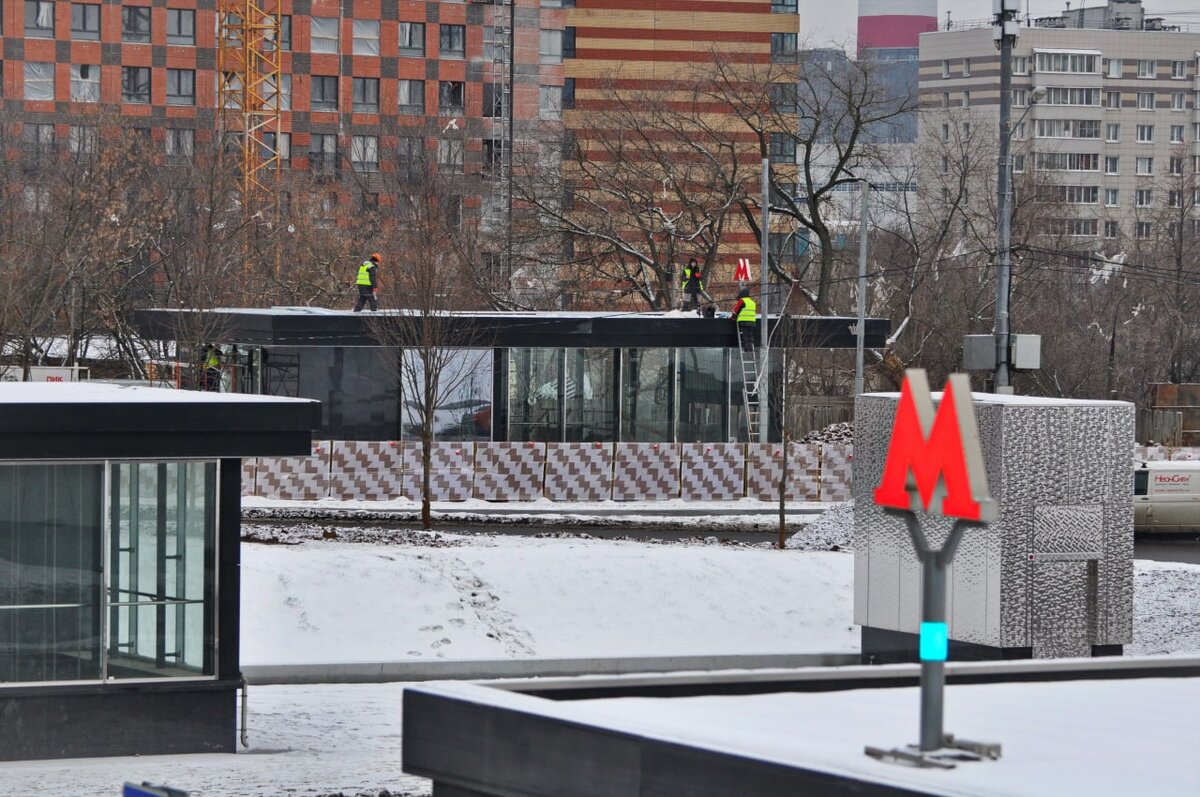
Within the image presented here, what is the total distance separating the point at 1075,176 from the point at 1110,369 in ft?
384

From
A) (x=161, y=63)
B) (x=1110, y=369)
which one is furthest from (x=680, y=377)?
(x=161, y=63)

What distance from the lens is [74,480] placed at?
15336 millimetres

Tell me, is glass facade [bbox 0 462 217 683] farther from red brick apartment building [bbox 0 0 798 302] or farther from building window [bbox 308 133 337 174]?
building window [bbox 308 133 337 174]

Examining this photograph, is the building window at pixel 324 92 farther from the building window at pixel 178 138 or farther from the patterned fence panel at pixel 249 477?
the patterned fence panel at pixel 249 477

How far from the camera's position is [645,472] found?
3834 cm

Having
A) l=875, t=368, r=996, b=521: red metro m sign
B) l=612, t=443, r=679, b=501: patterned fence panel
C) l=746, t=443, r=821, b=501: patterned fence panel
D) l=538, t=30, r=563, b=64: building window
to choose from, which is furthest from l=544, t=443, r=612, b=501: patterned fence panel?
l=538, t=30, r=563, b=64: building window

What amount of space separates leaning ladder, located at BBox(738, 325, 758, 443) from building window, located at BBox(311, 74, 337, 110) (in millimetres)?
61427

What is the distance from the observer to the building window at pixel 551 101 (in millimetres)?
100312

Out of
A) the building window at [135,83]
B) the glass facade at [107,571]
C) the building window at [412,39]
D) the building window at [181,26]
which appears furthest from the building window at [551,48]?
the glass facade at [107,571]

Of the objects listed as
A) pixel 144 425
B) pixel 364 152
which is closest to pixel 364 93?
pixel 364 152

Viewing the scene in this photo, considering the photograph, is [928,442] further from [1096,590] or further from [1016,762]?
[1096,590]

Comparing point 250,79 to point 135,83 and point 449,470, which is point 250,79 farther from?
point 449,470

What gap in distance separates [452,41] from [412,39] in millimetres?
2293

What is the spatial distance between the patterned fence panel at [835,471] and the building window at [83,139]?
32940 millimetres
